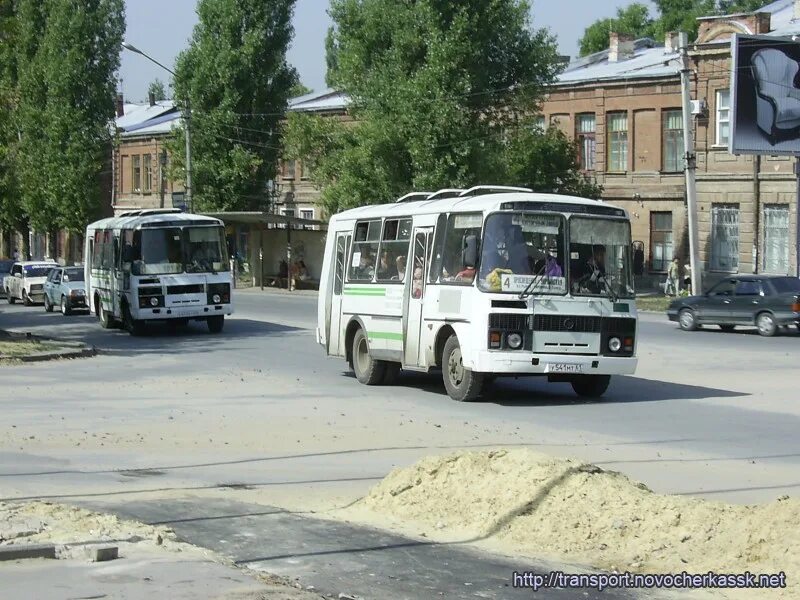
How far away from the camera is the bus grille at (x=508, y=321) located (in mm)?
18078

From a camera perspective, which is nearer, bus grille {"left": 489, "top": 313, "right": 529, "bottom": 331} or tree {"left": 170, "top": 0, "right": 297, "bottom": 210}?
bus grille {"left": 489, "top": 313, "right": 529, "bottom": 331}

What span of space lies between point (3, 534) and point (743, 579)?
4734mm

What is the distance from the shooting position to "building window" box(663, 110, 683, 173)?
5397 centimetres

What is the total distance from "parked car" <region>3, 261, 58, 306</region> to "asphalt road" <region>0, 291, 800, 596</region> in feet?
83.1

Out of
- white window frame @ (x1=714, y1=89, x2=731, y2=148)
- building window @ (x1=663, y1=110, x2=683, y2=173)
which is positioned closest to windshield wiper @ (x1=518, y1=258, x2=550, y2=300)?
white window frame @ (x1=714, y1=89, x2=731, y2=148)

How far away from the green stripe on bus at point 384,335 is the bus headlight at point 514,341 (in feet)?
8.56

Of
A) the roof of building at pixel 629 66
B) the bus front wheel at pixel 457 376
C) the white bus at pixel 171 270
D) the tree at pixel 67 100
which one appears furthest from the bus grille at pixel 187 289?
the tree at pixel 67 100

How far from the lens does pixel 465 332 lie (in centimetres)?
1845

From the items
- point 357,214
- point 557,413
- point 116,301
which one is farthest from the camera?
point 116,301

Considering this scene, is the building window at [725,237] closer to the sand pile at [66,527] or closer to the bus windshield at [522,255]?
the bus windshield at [522,255]

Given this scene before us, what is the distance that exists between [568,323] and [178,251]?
52.3 ft

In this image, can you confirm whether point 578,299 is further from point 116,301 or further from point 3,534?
point 116,301

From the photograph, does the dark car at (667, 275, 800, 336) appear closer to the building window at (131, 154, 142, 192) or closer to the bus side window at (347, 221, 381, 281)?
the bus side window at (347, 221, 381, 281)

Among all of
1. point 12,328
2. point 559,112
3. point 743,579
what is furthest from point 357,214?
point 559,112
